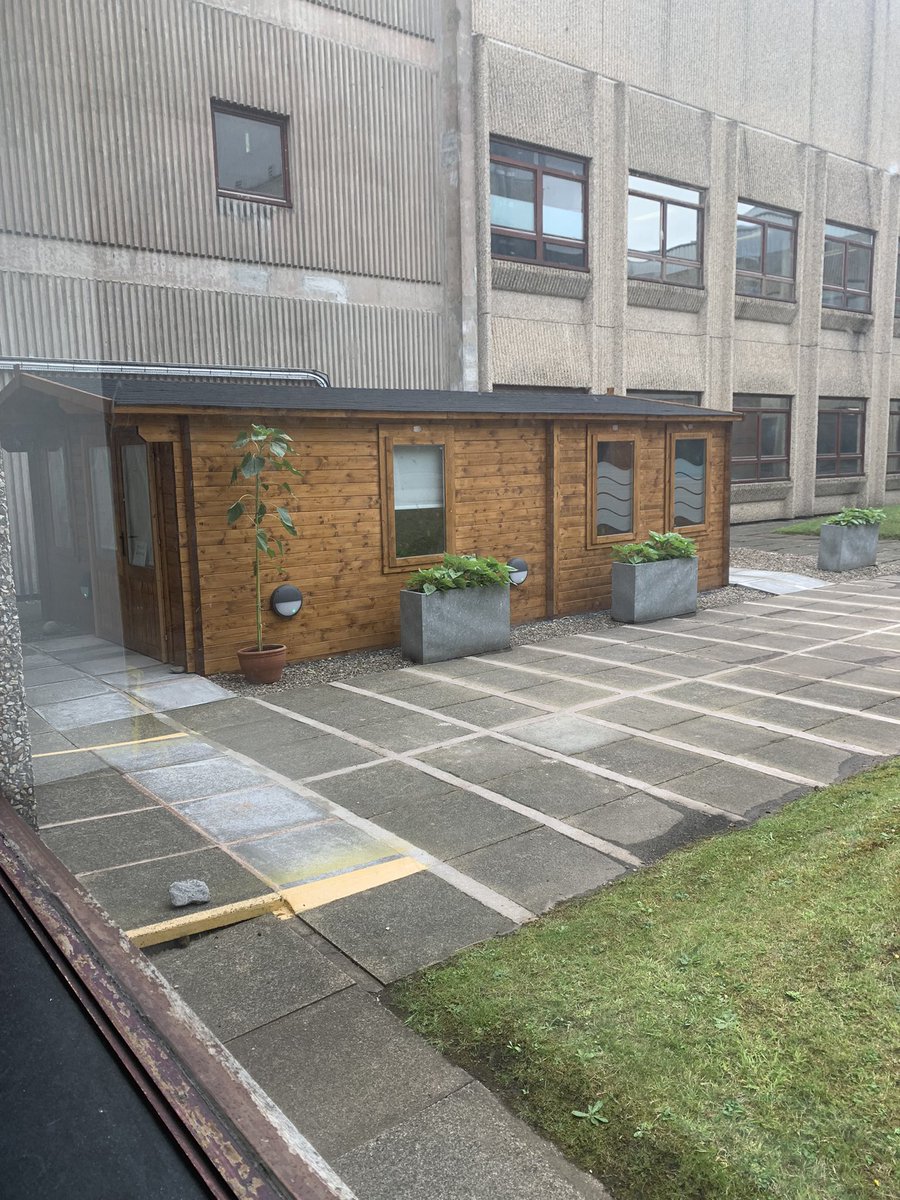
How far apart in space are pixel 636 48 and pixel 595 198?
394 centimetres

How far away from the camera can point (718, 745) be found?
23.4ft

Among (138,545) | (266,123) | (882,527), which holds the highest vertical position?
(266,123)

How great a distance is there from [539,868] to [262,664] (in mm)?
5028

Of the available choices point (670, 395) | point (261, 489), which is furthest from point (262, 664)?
point (670, 395)

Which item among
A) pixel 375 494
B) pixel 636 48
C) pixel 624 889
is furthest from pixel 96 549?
pixel 636 48

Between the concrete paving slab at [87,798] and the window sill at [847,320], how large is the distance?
26.7 m

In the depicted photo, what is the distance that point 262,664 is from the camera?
9.38m

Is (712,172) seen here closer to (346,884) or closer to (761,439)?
(761,439)

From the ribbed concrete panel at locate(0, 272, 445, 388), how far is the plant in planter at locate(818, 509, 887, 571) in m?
7.96

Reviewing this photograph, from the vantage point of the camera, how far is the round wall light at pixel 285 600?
9.95m

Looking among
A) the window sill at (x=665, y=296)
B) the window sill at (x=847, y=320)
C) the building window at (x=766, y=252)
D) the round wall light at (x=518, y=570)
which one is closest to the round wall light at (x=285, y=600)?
the round wall light at (x=518, y=570)

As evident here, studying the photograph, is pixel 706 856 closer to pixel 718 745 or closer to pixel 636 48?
pixel 718 745

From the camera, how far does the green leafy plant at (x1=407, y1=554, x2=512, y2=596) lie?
10281 millimetres

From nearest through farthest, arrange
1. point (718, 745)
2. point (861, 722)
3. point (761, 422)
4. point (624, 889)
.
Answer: point (624, 889) < point (718, 745) < point (861, 722) < point (761, 422)
